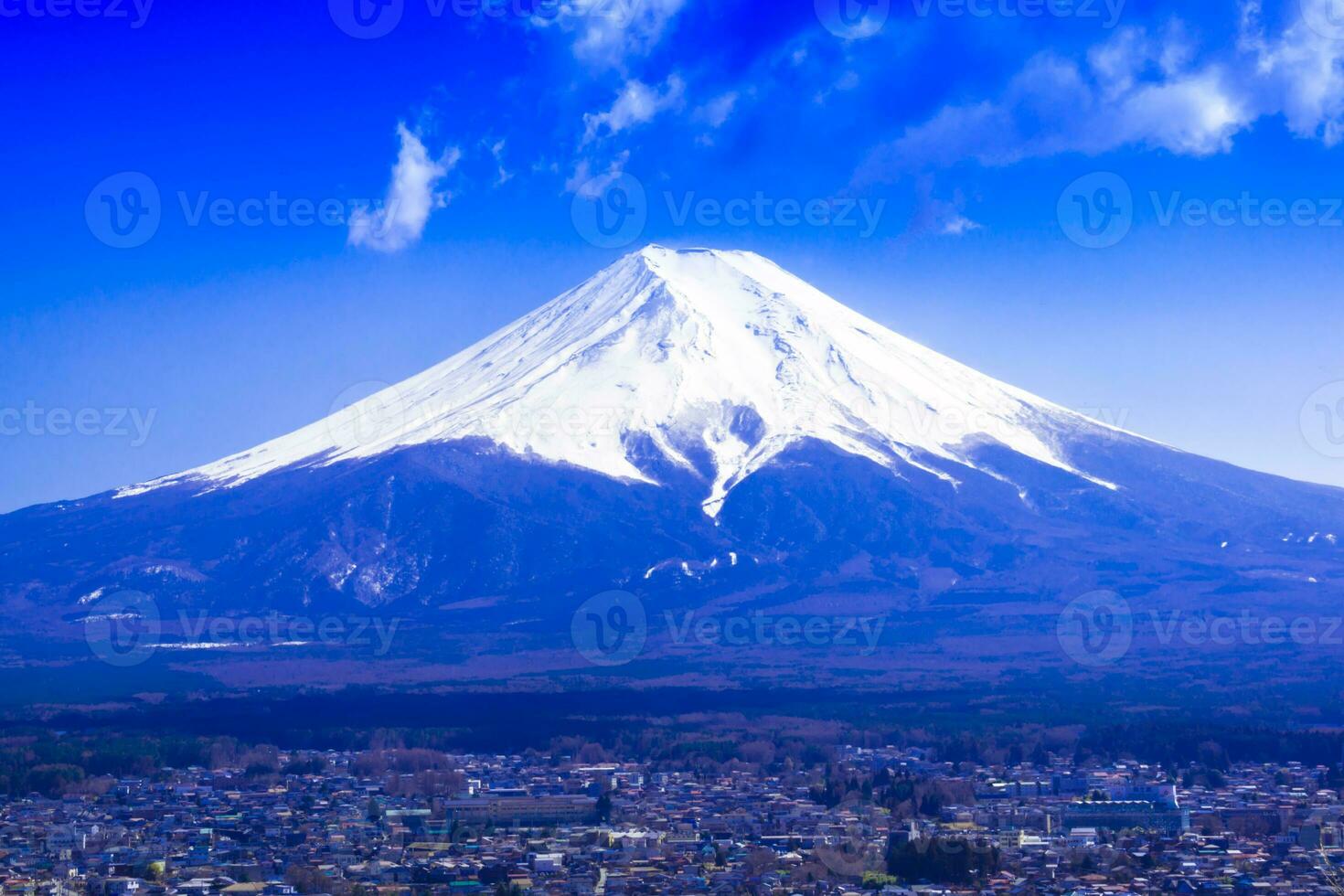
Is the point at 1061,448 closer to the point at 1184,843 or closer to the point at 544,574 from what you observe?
the point at 544,574

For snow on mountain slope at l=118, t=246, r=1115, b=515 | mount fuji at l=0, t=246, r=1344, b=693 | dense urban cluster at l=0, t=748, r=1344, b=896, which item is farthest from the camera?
snow on mountain slope at l=118, t=246, r=1115, b=515

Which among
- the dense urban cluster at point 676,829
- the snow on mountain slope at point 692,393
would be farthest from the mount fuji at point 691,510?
the dense urban cluster at point 676,829

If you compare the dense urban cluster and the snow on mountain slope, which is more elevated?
the snow on mountain slope

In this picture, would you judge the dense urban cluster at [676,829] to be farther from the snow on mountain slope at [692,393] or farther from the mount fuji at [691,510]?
the snow on mountain slope at [692,393]

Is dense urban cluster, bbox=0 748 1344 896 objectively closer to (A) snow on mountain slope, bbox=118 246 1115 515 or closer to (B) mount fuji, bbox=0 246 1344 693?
(B) mount fuji, bbox=0 246 1344 693

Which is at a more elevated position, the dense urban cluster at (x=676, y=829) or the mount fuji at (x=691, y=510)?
the mount fuji at (x=691, y=510)

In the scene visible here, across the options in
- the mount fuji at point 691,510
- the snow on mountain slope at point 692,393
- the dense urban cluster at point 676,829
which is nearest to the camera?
the dense urban cluster at point 676,829

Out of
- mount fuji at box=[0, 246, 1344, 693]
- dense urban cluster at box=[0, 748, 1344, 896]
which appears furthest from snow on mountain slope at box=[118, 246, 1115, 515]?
dense urban cluster at box=[0, 748, 1344, 896]
